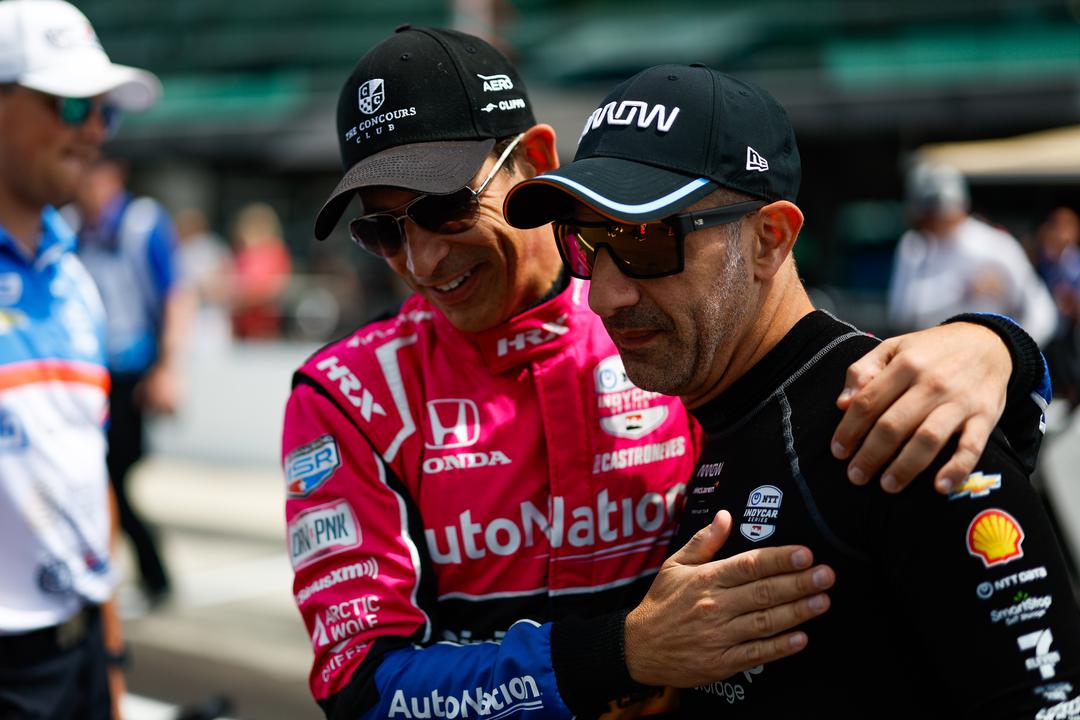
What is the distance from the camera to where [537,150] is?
7.55 feet

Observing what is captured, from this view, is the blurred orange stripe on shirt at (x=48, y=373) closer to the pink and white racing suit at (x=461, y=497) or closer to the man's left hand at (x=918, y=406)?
the pink and white racing suit at (x=461, y=497)

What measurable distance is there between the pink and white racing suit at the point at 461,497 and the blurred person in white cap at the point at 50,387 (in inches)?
40.7

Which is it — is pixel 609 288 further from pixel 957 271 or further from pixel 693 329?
pixel 957 271

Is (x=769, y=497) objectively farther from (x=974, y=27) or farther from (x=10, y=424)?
(x=974, y=27)

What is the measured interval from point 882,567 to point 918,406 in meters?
0.23

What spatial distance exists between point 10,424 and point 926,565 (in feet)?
7.20

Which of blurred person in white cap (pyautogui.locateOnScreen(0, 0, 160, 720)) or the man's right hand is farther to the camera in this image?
blurred person in white cap (pyautogui.locateOnScreen(0, 0, 160, 720))

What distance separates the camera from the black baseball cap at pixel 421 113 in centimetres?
212

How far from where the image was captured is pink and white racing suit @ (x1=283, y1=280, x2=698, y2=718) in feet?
6.79

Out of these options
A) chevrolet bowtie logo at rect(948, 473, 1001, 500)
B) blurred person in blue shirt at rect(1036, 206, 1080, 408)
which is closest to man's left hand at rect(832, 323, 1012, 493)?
chevrolet bowtie logo at rect(948, 473, 1001, 500)

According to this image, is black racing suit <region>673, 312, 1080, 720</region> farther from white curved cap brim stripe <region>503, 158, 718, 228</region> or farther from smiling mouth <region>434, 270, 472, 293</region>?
smiling mouth <region>434, 270, 472, 293</region>

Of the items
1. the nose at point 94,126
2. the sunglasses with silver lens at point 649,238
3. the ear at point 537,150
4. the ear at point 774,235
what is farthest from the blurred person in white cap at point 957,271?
the sunglasses with silver lens at point 649,238

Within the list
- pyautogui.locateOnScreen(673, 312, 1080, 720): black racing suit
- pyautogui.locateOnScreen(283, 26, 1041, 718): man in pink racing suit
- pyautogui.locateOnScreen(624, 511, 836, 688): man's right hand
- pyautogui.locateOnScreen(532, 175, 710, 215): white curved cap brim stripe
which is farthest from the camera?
pyautogui.locateOnScreen(283, 26, 1041, 718): man in pink racing suit

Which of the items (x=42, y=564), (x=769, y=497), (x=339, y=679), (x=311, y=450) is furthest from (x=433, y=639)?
(x=42, y=564)
